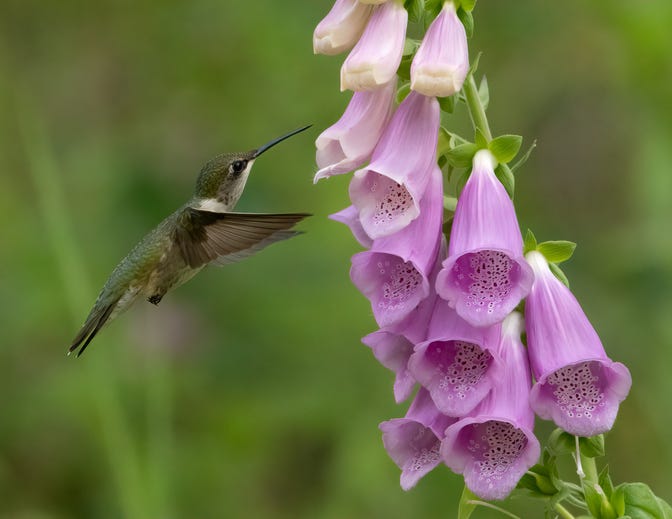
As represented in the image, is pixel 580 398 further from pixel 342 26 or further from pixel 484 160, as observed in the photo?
pixel 342 26

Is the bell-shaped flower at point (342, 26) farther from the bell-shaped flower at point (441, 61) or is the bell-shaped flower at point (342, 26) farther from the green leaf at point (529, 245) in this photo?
the green leaf at point (529, 245)

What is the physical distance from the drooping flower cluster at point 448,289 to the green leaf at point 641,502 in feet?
0.74

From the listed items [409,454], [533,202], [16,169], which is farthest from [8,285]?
Result: [409,454]

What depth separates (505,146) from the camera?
2145 mm

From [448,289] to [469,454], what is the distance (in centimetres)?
34

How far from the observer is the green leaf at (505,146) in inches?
84.2

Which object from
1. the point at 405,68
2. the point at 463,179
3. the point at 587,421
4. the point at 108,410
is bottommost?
the point at 108,410

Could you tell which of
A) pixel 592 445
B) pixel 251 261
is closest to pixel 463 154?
pixel 592 445

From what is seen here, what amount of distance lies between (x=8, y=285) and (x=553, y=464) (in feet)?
11.0

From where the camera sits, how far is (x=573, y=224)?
565 cm

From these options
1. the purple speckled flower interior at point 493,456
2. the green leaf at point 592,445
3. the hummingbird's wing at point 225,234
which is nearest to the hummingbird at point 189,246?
the hummingbird's wing at point 225,234

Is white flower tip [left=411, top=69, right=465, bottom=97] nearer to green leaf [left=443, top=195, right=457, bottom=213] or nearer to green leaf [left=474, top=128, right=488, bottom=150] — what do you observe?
green leaf [left=474, top=128, right=488, bottom=150]

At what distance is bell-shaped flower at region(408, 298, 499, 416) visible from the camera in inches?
80.8

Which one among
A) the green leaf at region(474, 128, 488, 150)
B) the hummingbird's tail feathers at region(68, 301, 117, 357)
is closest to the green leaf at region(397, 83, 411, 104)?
the green leaf at region(474, 128, 488, 150)
